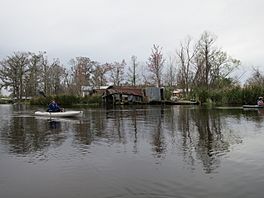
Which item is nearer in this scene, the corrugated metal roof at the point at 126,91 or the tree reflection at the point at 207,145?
the tree reflection at the point at 207,145

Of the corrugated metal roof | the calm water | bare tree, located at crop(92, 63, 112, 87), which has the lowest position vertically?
the calm water

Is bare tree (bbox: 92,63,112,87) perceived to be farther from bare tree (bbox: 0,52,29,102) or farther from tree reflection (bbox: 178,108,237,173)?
tree reflection (bbox: 178,108,237,173)

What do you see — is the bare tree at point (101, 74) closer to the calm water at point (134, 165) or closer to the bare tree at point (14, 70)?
the bare tree at point (14, 70)

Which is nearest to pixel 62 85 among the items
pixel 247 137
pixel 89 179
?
pixel 247 137

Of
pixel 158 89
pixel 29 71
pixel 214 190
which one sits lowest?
pixel 214 190

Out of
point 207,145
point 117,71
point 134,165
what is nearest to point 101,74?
point 117,71

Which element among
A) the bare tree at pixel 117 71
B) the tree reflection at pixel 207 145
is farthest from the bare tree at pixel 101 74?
the tree reflection at pixel 207 145

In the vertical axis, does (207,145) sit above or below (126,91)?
below

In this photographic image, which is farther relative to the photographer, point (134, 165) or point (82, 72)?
point (82, 72)

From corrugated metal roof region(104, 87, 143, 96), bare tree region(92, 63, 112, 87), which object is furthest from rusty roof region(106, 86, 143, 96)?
bare tree region(92, 63, 112, 87)

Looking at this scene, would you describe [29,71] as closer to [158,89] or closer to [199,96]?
[158,89]

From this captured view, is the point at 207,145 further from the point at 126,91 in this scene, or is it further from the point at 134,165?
the point at 126,91

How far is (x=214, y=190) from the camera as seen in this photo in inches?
410

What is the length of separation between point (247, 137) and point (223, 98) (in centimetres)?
4870
